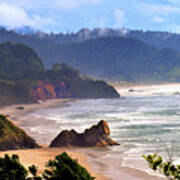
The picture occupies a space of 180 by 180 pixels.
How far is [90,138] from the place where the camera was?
4916 centimetres

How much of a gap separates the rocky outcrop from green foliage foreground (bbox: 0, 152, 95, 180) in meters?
23.2

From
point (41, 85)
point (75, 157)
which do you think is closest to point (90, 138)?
point (75, 157)

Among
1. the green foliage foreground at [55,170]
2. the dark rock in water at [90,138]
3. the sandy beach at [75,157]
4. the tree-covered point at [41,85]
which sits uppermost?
the tree-covered point at [41,85]

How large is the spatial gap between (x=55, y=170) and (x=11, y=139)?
85.2 ft

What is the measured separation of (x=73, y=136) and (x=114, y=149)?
6.13 meters

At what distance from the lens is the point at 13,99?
128 meters

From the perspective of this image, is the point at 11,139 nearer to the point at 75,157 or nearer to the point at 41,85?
the point at 75,157

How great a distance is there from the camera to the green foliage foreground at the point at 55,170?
2078cm

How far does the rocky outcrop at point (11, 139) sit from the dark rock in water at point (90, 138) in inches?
130

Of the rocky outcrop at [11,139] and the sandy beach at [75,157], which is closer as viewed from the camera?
the sandy beach at [75,157]

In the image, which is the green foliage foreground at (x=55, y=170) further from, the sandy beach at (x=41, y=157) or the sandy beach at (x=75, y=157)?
the sandy beach at (x=41, y=157)

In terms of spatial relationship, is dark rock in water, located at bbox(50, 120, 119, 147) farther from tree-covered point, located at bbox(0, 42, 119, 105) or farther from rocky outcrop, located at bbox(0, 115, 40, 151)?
tree-covered point, located at bbox(0, 42, 119, 105)

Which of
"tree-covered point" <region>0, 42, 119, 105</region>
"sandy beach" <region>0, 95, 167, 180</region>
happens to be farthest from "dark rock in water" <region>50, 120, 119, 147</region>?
"tree-covered point" <region>0, 42, 119, 105</region>

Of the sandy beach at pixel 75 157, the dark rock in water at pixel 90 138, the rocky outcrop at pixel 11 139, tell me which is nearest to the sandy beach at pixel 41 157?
the sandy beach at pixel 75 157
